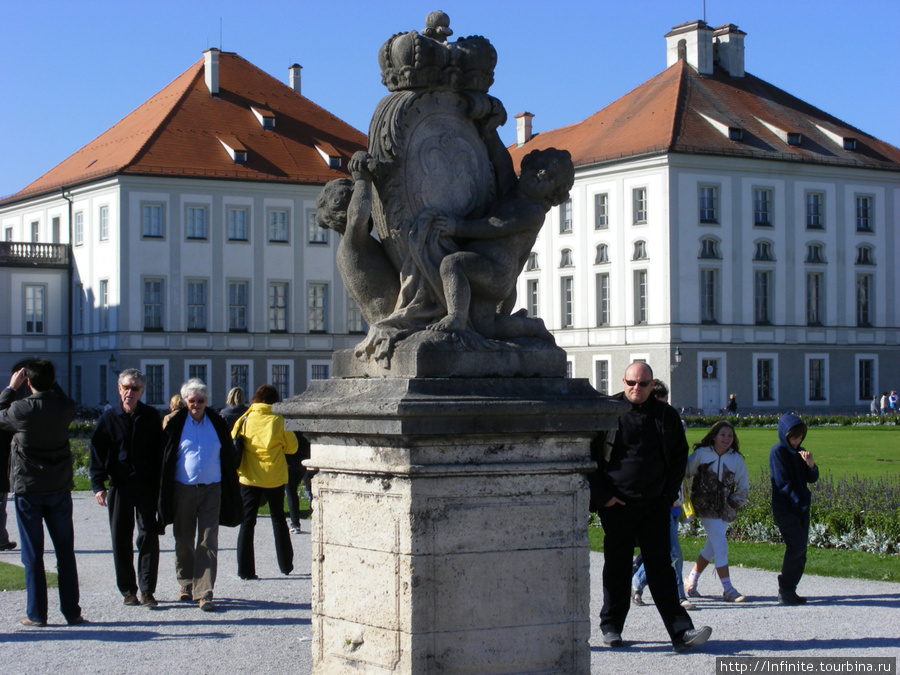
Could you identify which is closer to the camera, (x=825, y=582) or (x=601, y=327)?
(x=825, y=582)

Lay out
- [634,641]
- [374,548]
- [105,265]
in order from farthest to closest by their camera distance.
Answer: [105,265] < [634,641] < [374,548]

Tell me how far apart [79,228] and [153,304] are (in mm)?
5359

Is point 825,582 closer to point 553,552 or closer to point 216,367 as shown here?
point 553,552

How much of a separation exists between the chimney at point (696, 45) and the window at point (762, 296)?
33.2 ft

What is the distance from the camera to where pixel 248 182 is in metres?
55.5

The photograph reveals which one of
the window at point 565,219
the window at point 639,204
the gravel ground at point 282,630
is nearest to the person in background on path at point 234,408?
the gravel ground at point 282,630

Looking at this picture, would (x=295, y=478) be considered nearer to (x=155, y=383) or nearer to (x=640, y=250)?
(x=155, y=383)

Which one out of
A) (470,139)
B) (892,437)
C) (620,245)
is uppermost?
(620,245)

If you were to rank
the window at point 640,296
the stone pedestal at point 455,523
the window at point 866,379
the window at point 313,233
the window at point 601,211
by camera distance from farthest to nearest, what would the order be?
the window at point 866,379 < the window at point 601,211 < the window at point 313,233 < the window at point 640,296 < the stone pedestal at point 455,523

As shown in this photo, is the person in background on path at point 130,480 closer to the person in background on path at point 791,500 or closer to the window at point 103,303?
the person in background on path at point 791,500

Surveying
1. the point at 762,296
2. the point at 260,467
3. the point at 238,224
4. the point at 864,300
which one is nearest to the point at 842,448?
the point at 260,467

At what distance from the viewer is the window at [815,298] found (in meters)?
58.7

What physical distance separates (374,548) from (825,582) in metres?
6.36

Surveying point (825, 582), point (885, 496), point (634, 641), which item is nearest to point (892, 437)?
point (885, 496)
